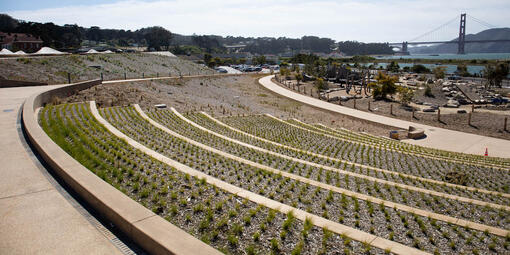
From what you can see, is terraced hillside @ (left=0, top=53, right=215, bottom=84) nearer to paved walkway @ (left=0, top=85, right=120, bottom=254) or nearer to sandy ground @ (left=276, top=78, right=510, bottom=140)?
paved walkway @ (left=0, top=85, right=120, bottom=254)

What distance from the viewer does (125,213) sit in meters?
5.81

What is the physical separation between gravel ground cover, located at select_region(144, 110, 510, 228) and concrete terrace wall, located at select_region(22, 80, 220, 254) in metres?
6.88

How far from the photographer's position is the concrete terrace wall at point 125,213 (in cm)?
500

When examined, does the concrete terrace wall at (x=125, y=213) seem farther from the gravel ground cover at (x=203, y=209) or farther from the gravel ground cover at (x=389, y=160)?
the gravel ground cover at (x=389, y=160)

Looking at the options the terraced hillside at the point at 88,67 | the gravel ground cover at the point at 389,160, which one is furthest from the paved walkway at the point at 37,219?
the terraced hillside at the point at 88,67

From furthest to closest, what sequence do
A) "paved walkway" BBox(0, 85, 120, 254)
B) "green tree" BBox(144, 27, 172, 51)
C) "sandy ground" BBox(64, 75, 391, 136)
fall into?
"green tree" BBox(144, 27, 172, 51) < "sandy ground" BBox(64, 75, 391, 136) < "paved walkway" BBox(0, 85, 120, 254)

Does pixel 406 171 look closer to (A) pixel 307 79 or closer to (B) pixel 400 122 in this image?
(B) pixel 400 122

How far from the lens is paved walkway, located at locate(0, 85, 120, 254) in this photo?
527 cm

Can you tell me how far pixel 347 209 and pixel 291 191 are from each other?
5.72ft

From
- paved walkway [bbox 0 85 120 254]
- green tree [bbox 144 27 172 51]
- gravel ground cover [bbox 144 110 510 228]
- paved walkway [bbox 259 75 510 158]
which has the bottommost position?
paved walkway [bbox 259 75 510 158]

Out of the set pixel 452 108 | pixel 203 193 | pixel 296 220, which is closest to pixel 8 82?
pixel 203 193

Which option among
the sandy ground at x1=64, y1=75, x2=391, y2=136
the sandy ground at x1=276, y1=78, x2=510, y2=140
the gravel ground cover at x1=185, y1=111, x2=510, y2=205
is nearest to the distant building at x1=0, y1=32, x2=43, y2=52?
the sandy ground at x1=64, y1=75, x2=391, y2=136

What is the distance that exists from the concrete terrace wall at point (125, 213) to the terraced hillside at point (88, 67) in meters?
30.4

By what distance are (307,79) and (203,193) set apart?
Result: 2594 inches
